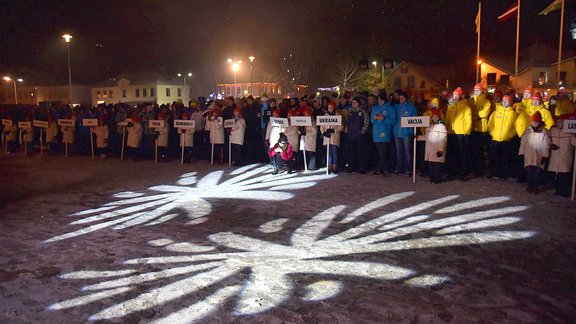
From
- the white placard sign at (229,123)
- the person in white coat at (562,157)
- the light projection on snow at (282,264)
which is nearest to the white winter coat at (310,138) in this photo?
the white placard sign at (229,123)

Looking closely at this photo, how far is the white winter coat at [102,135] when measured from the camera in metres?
17.7

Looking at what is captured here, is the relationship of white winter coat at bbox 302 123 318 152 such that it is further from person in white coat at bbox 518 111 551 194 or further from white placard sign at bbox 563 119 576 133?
white placard sign at bbox 563 119 576 133

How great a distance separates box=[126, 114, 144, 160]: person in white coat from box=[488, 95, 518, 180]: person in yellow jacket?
451 inches

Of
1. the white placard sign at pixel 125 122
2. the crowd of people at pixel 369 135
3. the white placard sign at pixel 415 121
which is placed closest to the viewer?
the crowd of people at pixel 369 135

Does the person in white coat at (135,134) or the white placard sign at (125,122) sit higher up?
the white placard sign at (125,122)

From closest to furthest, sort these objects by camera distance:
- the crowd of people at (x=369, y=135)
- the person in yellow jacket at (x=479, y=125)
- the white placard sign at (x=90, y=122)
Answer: the crowd of people at (x=369, y=135), the person in yellow jacket at (x=479, y=125), the white placard sign at (x=90, y=122)

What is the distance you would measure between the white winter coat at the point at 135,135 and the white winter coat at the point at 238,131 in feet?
13.0

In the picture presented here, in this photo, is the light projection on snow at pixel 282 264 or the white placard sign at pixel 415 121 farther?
the white placard sign at pixel 415 121

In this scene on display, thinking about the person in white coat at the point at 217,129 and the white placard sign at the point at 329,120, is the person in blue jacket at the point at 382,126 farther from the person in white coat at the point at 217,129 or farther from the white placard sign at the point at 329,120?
the person in white coat at the point at 217,129

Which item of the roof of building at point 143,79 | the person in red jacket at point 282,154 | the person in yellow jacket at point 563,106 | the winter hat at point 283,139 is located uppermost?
the roof of building at point 143,79

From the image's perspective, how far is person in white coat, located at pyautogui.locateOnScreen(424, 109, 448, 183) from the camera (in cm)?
1141

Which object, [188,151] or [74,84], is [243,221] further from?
[74,84]

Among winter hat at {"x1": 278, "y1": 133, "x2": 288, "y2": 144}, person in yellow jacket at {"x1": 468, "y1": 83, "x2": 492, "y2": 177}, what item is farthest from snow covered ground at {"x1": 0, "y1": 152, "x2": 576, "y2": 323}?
winter hat at {"x1": 278, "y1": 133, "x2": 288, "y2": 144}

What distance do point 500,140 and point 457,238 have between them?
5339 millimetres
